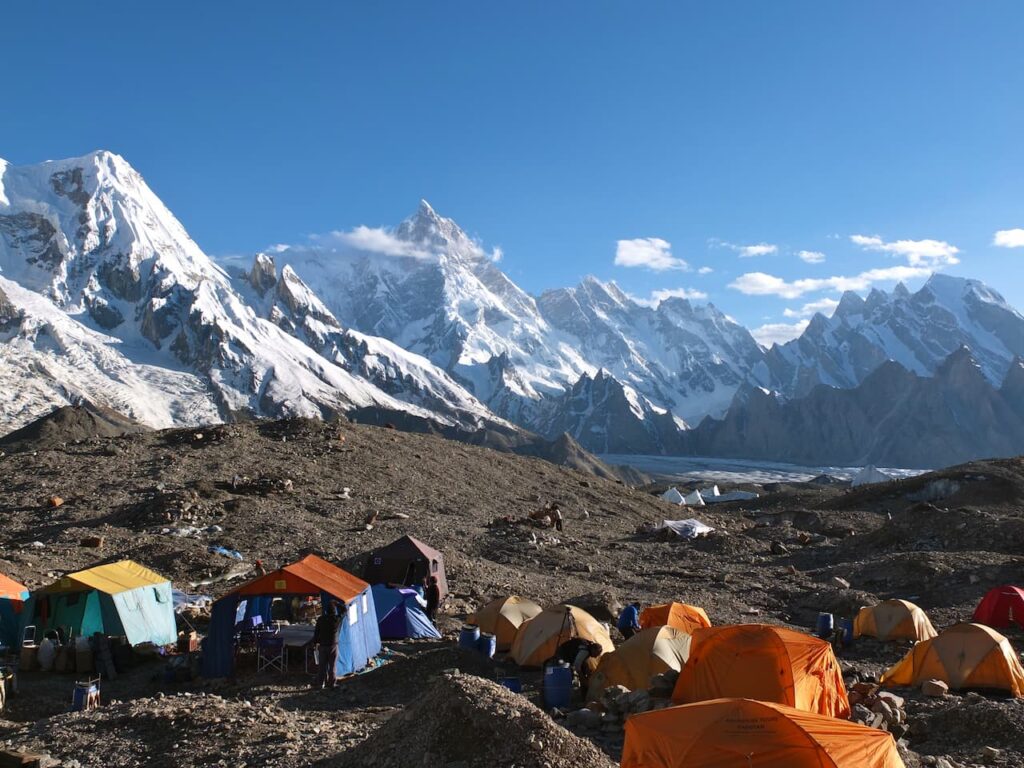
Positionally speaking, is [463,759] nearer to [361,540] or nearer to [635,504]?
[361,540]

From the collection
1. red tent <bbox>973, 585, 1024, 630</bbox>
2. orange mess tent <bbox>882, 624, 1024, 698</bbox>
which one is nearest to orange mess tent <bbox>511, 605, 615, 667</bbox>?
orange mess tent <bbox>882, 624, 1024, 698</bbox>

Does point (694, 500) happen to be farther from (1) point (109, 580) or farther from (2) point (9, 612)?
(2) point (9, 612)

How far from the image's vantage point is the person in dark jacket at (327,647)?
16.1 m

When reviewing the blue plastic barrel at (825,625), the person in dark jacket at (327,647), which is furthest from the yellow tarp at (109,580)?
the blue plastic barrel at (825,625)

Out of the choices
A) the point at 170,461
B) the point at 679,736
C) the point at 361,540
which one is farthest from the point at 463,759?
the point at 170,461

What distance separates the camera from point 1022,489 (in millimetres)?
60750

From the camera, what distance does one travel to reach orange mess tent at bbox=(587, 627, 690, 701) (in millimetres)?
15391

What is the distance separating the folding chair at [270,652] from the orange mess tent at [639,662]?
6.14 meters

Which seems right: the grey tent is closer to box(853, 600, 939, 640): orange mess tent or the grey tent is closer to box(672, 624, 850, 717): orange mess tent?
box(672, 624, 850, 717): orange mess tent

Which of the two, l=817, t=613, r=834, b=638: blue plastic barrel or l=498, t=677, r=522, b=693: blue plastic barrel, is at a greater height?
l=498, t=677, r=522, b=693: blue plastic barrel

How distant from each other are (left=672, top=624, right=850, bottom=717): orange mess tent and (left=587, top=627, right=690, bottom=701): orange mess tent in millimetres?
1006

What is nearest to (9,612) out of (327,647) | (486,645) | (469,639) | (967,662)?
(327,647)

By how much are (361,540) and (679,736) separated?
85.2 feet

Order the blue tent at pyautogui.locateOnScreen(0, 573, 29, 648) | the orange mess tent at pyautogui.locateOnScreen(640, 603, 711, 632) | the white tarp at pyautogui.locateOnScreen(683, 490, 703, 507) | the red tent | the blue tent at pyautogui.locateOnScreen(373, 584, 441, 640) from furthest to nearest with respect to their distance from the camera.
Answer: the white tarp at pyautogui.locateOnScreen(683, 490, 703, 507) → the red tent → the blue tent at pyautogui.locateOnScreen(373, 584, 441, 640) → the orange mess tent at pyautogui.locateOnScreen(640, 603, 711, 632) → the blue tent at pyautogui.locateOnScreen(0, 573, 29, 648)
